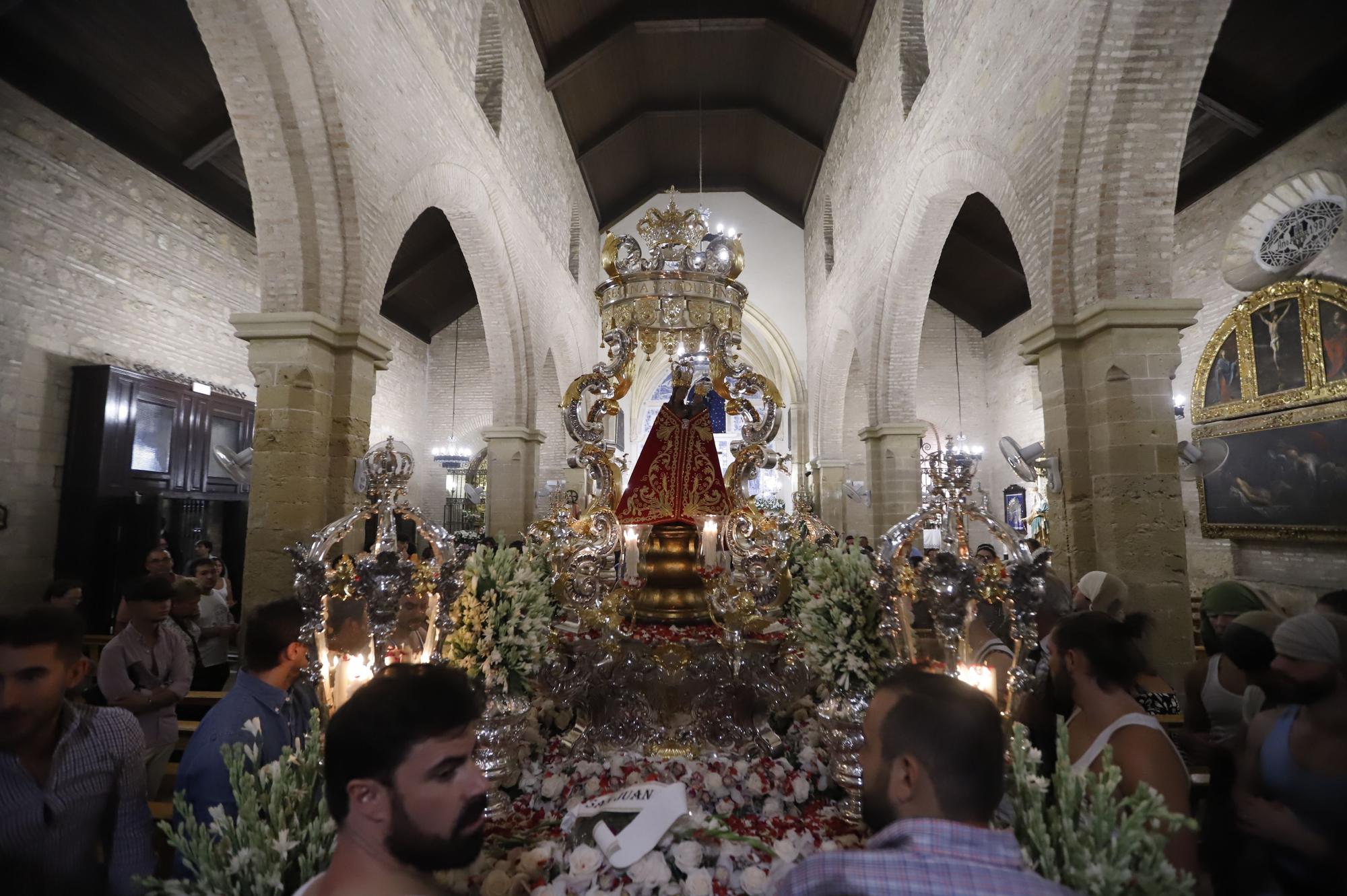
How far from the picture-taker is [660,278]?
431 centimetres

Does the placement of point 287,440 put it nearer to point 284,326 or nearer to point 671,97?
point 284,326

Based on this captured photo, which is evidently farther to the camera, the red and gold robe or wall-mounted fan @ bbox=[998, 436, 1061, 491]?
wall-mounted fan @ bbox=[998, 436, 1061, 491]

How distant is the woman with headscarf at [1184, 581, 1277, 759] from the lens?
284 cm

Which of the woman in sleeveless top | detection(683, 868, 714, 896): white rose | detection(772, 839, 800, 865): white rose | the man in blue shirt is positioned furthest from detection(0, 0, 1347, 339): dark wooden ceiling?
the woman in sleeveless top

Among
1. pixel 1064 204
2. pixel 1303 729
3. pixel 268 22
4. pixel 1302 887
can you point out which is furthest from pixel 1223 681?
pixel 268 22

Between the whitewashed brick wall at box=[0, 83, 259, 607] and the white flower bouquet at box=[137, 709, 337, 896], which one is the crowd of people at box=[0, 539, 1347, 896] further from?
the whitewashed brick wall at box=[0, 83, 259, 607]

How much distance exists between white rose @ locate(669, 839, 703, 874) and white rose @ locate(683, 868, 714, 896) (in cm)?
1

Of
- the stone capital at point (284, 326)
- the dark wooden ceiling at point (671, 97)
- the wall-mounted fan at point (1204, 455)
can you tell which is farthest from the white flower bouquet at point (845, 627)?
the dark wooden ceiling at point (671, 97)

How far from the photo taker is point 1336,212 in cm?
684

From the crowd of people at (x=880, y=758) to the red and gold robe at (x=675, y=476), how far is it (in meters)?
2.55

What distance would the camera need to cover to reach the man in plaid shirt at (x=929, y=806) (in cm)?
105

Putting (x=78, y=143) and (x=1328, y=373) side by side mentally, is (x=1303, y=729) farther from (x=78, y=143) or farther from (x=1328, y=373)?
(x=78, y=143)

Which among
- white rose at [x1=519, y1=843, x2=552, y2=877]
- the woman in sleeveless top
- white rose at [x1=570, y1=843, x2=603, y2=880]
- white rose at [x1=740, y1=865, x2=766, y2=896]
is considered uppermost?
the woman in sleeveless top

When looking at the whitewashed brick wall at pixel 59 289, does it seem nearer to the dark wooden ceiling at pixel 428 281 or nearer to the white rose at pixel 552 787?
the dark wooden ceiling at pixel 428 281
